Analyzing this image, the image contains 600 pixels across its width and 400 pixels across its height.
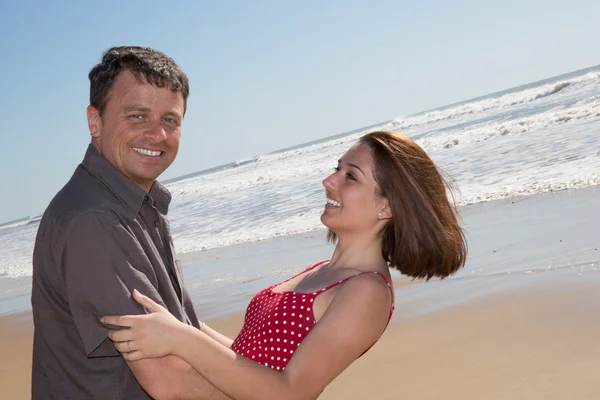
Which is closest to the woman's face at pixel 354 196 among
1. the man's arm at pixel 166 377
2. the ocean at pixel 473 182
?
the man's arm at pixel 166 377

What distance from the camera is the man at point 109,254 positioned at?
202cm

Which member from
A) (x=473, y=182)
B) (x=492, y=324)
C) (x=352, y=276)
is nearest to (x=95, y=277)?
(x=352, y=276)

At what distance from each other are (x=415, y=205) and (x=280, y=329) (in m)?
0.82

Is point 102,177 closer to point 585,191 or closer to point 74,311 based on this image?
point 74,311

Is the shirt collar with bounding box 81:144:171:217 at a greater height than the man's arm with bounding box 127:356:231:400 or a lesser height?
greater

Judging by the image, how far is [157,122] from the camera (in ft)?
8.57

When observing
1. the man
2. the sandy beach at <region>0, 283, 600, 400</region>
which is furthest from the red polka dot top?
the sandy beach at <region>0, 283, 600, 400</region>

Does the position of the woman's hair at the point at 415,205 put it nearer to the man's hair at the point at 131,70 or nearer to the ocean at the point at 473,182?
the man's hair at the point at 131,70

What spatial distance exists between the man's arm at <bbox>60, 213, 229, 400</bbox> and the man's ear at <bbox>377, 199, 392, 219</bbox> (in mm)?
1335

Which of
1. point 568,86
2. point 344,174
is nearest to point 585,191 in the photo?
point 344,174

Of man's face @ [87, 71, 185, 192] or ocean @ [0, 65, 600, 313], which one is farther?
ocean @ [0, 65, 600, 313]

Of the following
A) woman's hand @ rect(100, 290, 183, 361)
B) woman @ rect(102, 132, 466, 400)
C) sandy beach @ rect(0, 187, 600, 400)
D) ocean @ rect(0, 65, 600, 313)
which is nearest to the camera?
woman's hand @ rect(100, 290, 183, 361)

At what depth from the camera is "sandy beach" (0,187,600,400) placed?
14.5 ft

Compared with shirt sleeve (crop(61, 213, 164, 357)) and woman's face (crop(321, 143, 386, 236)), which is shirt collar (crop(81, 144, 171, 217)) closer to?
shirt sleeve (crop(61, 213, 164, 357))
